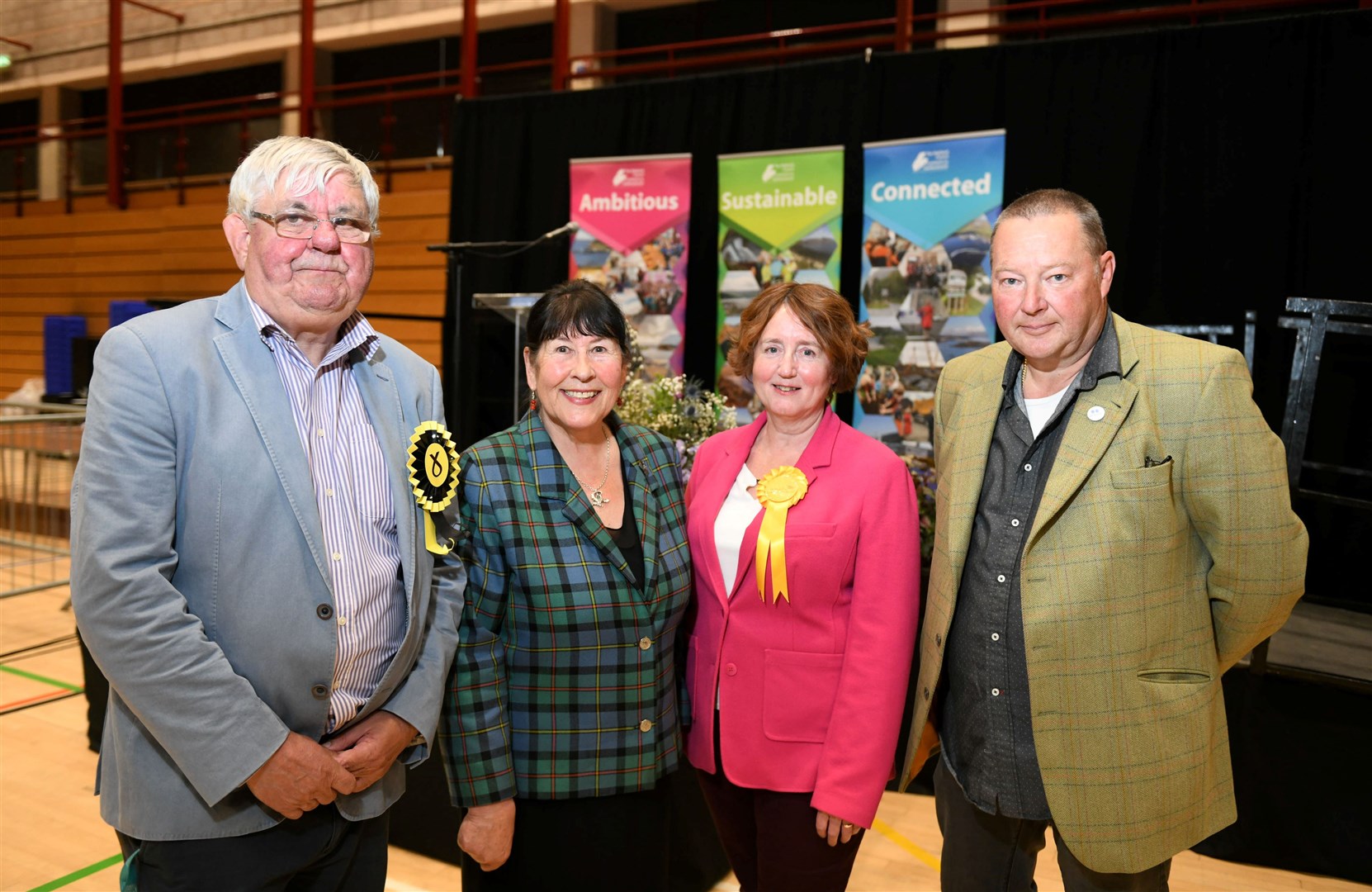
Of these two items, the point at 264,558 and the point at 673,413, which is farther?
the point at 673,413

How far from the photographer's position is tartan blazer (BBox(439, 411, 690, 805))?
1733mm

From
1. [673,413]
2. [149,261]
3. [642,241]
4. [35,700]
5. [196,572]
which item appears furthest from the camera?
[149,261]

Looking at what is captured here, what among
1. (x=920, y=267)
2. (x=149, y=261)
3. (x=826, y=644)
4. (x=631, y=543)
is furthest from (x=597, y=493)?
(x=149, y=261)

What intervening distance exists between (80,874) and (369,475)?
7.81 feet

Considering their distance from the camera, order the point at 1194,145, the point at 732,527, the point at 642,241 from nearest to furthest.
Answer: the point at 732,527, the point at 1194,145, the point at 642,241

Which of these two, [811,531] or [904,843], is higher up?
[811,531]

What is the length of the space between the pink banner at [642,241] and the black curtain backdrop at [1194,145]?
0.63 metres

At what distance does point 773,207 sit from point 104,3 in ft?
42.2

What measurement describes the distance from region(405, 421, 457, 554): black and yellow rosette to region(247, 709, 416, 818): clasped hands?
1.06 feet

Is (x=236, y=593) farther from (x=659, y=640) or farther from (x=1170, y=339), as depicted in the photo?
(x=1170, y=339)

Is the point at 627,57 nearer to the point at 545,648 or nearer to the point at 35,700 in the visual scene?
the point at 35,700

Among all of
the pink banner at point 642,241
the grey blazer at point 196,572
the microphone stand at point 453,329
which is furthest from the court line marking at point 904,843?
the microphone stand at point 453,329

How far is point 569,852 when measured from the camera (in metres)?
1.80

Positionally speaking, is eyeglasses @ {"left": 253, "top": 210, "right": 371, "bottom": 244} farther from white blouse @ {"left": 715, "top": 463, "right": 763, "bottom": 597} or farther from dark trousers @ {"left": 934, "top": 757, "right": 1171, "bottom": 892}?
dark trousers @ {"left": 934, "top": 757, "right": 1171, "bottom": 892}
